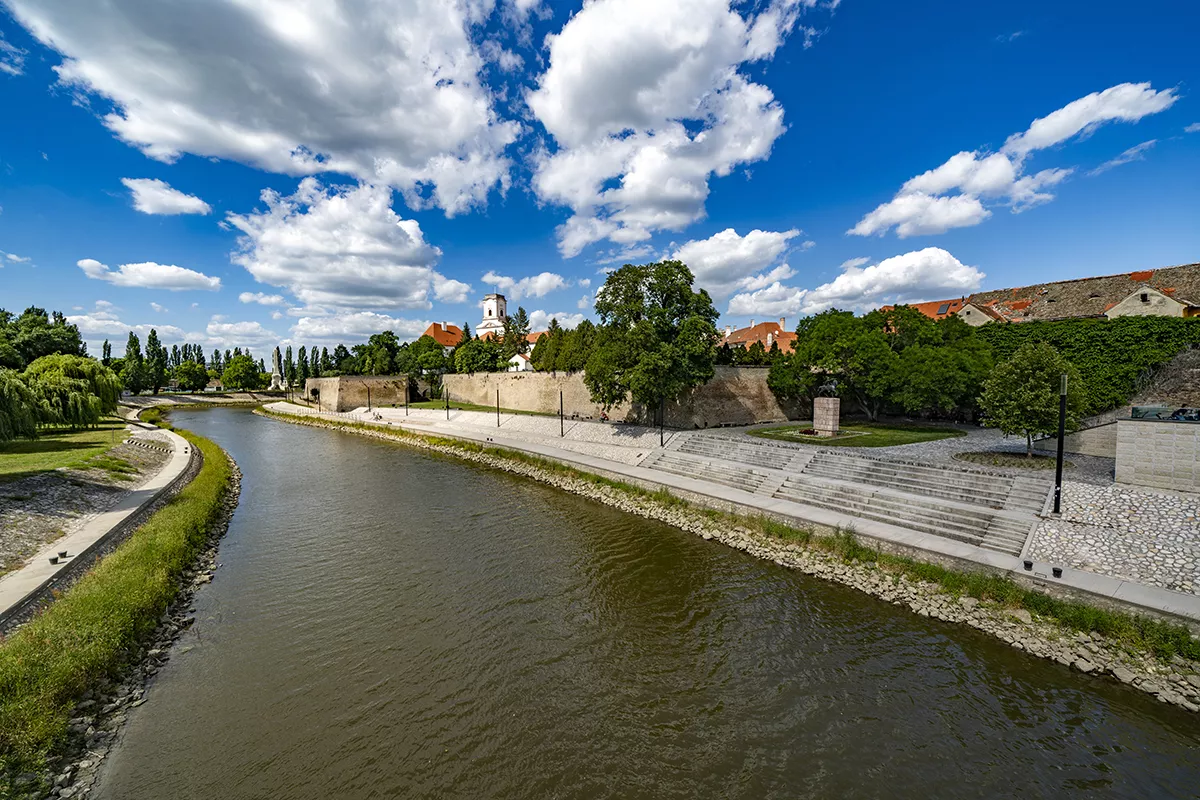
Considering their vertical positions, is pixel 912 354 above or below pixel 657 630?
above

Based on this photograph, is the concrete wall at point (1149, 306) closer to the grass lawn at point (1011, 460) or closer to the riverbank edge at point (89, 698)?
the grass lawn at point (1011, 460)

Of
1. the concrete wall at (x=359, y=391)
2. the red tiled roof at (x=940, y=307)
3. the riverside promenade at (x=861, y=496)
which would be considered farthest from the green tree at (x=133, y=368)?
the red tiled roof at (x=940, y=307)

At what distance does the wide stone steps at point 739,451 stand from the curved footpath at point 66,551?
61.8 feet

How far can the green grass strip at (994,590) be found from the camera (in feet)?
25.5

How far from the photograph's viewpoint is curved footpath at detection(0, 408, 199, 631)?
7.93 meters

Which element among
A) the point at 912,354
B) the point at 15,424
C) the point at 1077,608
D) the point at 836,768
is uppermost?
the point at 912,354

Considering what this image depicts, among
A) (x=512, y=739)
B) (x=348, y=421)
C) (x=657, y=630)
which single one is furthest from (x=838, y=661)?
(x=348, y=421)

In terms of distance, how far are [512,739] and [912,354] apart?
990 inches

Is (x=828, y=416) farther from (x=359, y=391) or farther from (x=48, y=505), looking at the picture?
(x=359, y=391)

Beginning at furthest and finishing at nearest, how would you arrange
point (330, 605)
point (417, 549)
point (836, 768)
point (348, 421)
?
point (348, 421) < point (417, 549) < point (330, 605) < point (836, 768)

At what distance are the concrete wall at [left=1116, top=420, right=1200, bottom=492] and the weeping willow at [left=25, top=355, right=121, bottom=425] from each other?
41599 millimetres

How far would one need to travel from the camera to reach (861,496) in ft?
46.6

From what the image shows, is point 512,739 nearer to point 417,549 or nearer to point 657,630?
point 657,630

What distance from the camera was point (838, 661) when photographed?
8328 millimetres
